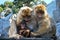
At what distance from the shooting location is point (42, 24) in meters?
4.56

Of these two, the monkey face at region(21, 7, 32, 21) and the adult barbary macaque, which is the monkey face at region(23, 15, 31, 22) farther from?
the adult barbary macaque

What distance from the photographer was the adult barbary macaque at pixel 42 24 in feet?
14.8

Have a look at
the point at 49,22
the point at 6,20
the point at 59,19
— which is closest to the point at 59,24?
the point at 59,19

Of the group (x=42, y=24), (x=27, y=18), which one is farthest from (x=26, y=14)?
(x=42, y=24)

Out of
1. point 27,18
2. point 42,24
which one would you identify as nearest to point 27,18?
point 27,18

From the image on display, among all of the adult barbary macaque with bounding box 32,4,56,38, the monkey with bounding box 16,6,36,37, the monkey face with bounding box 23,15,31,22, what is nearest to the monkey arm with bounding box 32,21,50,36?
the adult barbary macaque with bounding box 32,4,56,38

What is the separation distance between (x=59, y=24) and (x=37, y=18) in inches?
47.7

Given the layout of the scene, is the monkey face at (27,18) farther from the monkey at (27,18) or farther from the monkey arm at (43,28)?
the monkey arm at (43,28)

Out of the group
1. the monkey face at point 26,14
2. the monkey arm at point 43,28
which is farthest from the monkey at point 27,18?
the monkey arm at point 43,28

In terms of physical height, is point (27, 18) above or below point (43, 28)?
above

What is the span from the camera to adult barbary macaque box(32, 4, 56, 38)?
14.8ft

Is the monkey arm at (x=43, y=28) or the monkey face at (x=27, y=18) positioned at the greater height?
the monkey face at (x=27, y=18)

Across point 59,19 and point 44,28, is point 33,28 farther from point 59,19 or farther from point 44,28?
point 59,19

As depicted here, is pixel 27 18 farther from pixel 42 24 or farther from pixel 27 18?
pixel 42 24
